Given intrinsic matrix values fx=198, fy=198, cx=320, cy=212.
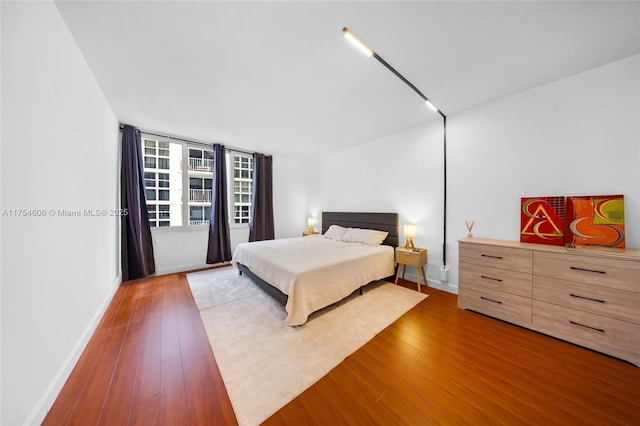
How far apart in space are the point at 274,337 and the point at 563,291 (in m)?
2.76

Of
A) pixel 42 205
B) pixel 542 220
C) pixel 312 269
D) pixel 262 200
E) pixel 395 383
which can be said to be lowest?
pixel 395 383

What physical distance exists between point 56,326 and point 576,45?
15.4 feet

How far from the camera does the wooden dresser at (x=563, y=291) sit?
1607 mm

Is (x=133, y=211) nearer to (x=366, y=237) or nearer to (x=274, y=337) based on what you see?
(x=274, y=337)

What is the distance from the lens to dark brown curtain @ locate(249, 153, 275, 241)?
15.6 ft

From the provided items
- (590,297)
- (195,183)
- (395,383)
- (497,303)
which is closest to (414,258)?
(497,303)

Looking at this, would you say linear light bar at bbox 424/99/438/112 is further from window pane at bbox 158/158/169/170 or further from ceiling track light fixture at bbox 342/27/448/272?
window pane at bbox 158/158/169/170

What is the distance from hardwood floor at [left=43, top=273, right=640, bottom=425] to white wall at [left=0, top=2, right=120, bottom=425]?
28cm

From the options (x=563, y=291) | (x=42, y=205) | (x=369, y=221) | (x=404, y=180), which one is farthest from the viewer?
(x=369, y=221)

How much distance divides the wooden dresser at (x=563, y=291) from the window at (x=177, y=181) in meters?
4.69

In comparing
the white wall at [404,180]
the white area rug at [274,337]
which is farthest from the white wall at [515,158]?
the white area rug at [274,337]

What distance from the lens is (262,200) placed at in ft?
15.9

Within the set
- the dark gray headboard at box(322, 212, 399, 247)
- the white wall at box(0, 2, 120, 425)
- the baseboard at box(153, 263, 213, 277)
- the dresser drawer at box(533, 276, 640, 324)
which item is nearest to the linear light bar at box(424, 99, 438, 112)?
the dark gray headboard at box(322, 212, 399, 247)

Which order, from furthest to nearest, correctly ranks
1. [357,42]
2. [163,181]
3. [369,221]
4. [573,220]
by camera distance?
[369,221], [163,181], [573,220], [357,42]
